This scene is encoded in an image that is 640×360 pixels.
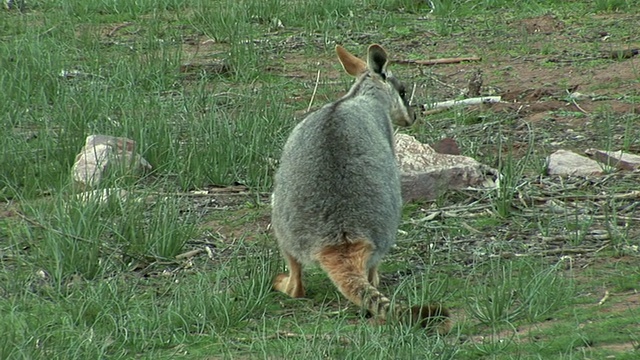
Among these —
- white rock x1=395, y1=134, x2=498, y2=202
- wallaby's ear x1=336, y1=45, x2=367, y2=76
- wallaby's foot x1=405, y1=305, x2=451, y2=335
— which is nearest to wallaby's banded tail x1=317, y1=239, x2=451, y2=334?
wallaby's foot x1=405, y1=305, x2=451, y2=335

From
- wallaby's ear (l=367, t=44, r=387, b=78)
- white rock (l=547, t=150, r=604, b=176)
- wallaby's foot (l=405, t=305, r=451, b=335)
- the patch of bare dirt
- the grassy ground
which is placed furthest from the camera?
the patch of bare dirt

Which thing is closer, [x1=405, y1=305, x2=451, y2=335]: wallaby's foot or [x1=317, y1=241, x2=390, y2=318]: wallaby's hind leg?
[x1=405, y1=305, x2=451, y2=335]: wallaby's foot

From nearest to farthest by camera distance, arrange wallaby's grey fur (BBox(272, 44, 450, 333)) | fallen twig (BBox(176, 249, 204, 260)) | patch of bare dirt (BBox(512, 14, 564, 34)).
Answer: wallaby's grey fur (BBox(272, 44, 450, 333)) < fallen twig (BBox(176, 249, 204, 260)) < patch of bare dirt (BBox(512, 14, 564, 34))

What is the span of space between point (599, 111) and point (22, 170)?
4.04 m

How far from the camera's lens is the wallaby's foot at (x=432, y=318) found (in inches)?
191

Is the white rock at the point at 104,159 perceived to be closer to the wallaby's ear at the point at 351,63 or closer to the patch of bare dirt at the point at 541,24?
the wallaby's ear at the point at 351,63

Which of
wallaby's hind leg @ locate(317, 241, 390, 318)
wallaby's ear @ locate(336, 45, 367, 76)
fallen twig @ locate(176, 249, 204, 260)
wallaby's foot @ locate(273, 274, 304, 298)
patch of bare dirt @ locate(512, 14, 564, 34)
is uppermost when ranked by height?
wallaby's ear @ locate(336, 45, 367, 76)

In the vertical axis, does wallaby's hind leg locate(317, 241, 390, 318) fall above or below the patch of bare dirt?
above

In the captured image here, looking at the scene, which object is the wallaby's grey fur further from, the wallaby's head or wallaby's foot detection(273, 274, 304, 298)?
the wallaby's head

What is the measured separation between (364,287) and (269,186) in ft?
7.76

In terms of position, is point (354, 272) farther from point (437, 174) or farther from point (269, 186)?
point (269, 186)

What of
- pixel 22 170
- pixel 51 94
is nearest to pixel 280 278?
pixel 22 170

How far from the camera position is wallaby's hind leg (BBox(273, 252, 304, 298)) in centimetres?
586

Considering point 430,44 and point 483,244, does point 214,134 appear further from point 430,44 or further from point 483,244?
point 430,44
